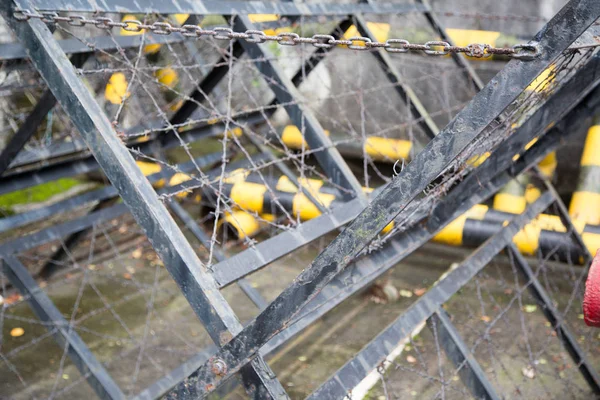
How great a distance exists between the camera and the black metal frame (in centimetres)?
193

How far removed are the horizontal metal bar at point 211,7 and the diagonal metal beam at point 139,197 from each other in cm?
21

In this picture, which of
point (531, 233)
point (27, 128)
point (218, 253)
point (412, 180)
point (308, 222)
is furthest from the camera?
point (531, 233)

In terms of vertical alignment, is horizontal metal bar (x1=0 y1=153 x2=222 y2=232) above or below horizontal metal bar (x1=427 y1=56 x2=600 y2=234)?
above

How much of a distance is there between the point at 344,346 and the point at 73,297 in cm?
238

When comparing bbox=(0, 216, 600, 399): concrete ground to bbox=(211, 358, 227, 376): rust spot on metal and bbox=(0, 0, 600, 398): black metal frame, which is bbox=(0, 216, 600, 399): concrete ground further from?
bbox=(211, 358, 227, 376): rust spot on metal

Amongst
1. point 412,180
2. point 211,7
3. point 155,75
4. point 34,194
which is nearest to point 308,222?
point 412,180

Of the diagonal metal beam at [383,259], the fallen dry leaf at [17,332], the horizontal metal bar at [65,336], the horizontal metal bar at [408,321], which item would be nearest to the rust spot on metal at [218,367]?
the diagonal metal beam at [383,259]

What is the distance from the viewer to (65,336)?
12.2ft

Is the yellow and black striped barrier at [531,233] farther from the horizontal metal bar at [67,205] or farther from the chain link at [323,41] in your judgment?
the chain link at [323,41]

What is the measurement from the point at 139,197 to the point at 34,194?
5.83 metres

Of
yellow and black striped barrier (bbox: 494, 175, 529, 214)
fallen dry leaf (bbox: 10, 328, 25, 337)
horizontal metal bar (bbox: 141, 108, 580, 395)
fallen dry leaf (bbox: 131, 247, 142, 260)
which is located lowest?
yellow and black striped barrier (bbox: 494, 175, 529, 214)

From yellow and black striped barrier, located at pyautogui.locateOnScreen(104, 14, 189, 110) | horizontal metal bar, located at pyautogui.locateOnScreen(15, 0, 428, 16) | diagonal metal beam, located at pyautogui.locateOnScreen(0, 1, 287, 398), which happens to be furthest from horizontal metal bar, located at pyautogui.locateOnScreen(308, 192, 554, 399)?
yellow and black striped barrier, located at pyautogui.locateOnScreen(104, 14, 189, 110)

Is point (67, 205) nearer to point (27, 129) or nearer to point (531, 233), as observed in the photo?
point (27, 129)

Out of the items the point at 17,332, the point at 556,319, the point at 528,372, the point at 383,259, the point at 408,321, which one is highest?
the point at 17,332
